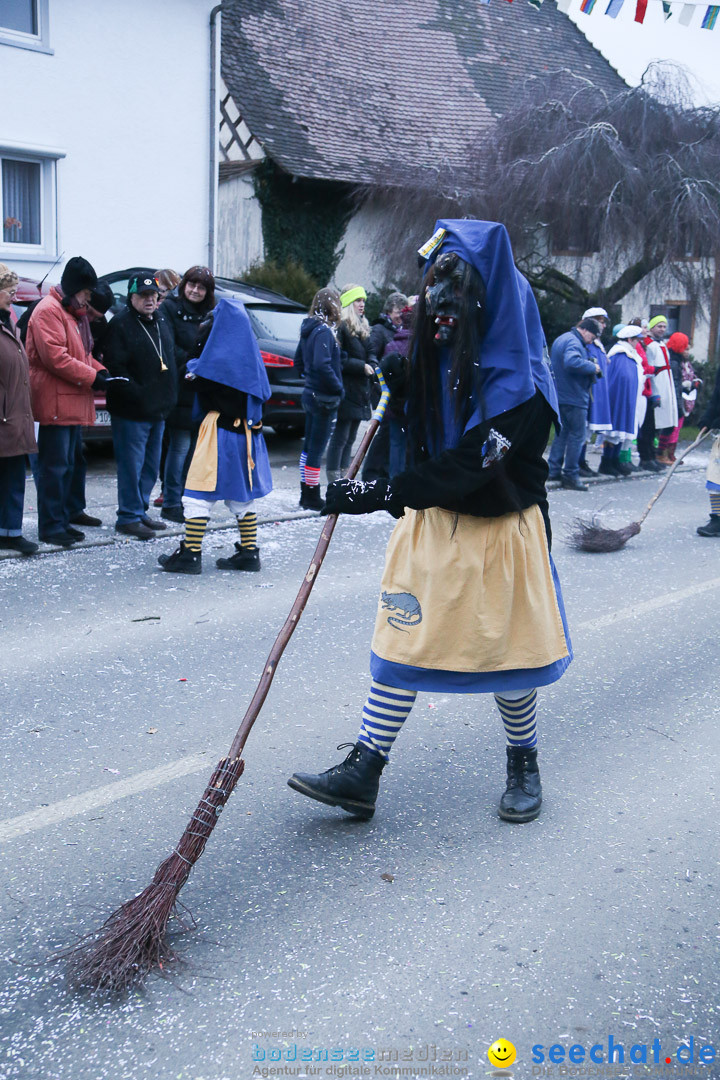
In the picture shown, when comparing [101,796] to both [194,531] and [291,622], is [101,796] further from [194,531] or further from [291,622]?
[194,531]

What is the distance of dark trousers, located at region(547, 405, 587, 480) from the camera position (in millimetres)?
11961

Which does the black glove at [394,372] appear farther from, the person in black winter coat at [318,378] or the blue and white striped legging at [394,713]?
the person in black winter coat at [318,378]

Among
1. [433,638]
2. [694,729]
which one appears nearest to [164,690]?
[433,638]

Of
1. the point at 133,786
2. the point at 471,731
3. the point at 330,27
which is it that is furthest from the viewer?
the point at 330,27

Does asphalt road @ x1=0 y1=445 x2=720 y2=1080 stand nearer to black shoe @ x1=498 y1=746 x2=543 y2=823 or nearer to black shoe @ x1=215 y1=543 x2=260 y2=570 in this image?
black shoe @ x1=498 y1=746 x2=543 y2=823

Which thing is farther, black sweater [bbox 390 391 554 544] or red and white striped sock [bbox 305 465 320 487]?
red and white striped sock [bbox 305 465 320 487]

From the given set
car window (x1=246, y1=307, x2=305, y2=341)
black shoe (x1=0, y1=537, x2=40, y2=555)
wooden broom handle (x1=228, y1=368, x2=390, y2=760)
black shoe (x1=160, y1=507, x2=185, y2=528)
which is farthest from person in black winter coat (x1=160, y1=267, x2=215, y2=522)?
wooden broom handle (x1=228, y1=368, x2=390, y2=760)

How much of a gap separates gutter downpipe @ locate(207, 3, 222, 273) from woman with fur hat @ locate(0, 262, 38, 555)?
10.0 metres

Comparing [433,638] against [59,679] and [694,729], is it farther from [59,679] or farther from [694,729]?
[59,679]

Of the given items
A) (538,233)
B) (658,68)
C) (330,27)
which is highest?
(330,27)

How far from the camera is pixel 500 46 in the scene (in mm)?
27312

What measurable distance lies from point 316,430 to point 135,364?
2.10 m

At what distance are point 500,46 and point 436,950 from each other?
27.8m

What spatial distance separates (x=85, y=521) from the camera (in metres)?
8.63
